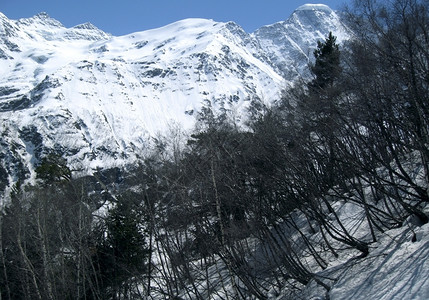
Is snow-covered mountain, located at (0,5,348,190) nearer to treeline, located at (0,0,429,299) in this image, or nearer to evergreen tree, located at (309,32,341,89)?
evergreen tree, located at (309,32,341,89)

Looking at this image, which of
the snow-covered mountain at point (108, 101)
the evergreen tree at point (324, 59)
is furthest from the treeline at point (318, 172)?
the snow-covered mountain at point (108, 101)

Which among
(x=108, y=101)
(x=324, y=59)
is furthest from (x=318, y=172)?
(x=108, y=101)

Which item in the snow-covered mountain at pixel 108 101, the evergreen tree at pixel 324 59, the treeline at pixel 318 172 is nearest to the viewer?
the treeline at pixel 318 172

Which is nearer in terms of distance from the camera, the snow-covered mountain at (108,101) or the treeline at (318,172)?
the treeline at (318,172)

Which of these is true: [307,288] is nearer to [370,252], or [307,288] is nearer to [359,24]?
[370,252]

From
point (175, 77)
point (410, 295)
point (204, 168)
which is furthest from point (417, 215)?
point (175, 77)

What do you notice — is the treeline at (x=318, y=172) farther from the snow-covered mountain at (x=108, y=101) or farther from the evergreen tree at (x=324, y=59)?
the snow-covered mountain at (x=108, y=101)

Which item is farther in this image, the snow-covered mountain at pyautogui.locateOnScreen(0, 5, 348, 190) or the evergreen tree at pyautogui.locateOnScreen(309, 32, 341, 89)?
the snow-covered mountain at pyautogui.locateOnScreen(0, 5, 348, 190)

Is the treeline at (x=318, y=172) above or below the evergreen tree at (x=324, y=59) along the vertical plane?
below

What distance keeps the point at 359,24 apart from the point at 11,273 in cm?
1662

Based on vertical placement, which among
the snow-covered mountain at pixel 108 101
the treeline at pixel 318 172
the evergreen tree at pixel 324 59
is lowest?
the treeline at pixel 318 172

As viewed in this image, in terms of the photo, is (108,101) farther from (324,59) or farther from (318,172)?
(318,172)

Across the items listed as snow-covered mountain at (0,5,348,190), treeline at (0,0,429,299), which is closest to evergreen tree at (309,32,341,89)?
treeline at (0,0,429,299)

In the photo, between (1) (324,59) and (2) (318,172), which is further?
(1) (324,59)
